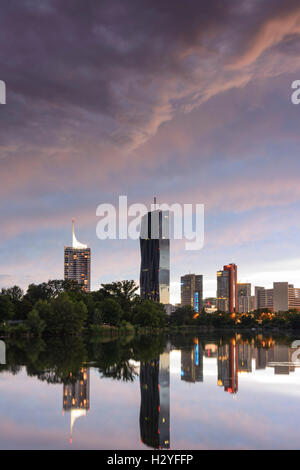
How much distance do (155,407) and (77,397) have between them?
5312 mm

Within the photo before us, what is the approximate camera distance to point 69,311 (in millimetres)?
88562

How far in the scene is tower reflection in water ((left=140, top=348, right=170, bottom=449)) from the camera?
1711cm

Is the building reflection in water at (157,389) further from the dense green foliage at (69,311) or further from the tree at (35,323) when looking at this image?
the dense green foliage at (69,311)

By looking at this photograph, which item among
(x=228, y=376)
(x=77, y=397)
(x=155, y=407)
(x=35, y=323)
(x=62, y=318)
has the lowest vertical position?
(x=35, y=323)

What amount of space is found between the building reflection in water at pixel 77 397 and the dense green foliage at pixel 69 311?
54.7m

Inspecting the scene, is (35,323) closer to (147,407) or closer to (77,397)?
(77,397)

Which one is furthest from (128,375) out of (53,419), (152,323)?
(152,323)

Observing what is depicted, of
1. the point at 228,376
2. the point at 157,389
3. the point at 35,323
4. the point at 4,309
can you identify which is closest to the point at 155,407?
the point at 157,389

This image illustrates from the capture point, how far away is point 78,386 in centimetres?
2920

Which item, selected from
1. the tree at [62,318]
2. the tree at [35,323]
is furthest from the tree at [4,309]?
the tree at [35,323]

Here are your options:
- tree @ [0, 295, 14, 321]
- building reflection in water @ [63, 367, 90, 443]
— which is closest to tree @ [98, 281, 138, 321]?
tree @ [0, 295, 14, 321]

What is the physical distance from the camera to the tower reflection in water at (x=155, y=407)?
17109 mm

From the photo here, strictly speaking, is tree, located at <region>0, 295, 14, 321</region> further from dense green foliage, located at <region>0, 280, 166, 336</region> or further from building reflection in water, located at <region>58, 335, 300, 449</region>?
building reflection in water, located at <region>58, 335, 300, 449</region>
